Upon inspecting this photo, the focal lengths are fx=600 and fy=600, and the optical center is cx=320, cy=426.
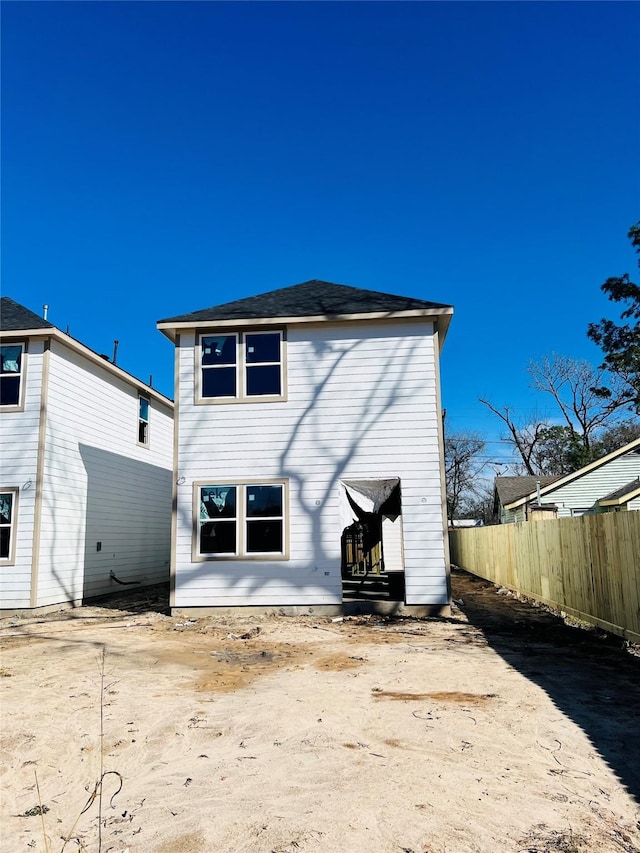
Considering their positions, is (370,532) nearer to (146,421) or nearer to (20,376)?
(146,421)

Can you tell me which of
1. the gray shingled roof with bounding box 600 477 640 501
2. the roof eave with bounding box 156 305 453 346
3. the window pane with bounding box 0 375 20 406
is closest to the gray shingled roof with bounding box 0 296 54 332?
the window pane with bounding box 0 375 20 406

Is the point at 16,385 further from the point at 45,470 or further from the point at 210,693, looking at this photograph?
the point at 210,693

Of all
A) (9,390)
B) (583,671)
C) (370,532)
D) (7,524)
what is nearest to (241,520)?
(7,524)

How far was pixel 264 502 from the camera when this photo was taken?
1185 centimetres

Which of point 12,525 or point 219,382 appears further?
point 219,382

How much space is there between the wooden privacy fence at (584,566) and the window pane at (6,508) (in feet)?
35.9

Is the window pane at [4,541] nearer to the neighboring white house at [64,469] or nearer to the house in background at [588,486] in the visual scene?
the neighboring white house at [64,469]

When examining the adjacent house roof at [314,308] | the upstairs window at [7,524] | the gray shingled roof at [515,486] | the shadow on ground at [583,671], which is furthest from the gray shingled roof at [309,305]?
the gray shingled roof at [515,486]

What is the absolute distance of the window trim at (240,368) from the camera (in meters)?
12.3

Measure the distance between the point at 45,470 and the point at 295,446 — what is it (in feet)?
17.6

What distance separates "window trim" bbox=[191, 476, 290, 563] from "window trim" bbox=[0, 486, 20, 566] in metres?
3.79

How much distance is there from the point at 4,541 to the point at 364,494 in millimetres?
7492

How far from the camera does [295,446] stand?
472 inches

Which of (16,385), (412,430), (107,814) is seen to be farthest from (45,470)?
(107,814)
